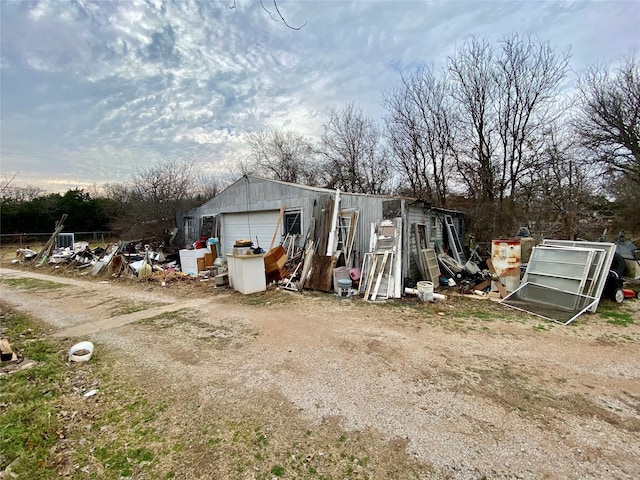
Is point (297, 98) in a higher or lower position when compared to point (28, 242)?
higher

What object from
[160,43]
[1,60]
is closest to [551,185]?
[160,43]

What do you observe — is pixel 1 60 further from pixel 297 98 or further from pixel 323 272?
pixel 297 98

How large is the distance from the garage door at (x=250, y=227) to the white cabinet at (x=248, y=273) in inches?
95.5

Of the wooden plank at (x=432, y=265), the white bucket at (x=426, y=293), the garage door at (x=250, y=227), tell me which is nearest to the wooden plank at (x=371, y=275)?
the white bucket at (x=426, y=293)

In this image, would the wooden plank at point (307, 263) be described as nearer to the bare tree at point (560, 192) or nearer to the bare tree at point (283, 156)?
the bare tree at point (560, 192)

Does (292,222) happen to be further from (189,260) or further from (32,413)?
(32,413)

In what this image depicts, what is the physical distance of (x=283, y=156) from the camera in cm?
2125

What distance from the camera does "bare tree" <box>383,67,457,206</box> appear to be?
1338 centimetres

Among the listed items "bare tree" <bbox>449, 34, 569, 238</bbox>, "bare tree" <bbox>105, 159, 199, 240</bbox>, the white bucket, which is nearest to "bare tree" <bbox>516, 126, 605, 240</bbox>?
"bare tree" <bbox>449, 34, 569, 238</bbox>

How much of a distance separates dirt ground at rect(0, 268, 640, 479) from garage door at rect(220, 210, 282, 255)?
466 cm

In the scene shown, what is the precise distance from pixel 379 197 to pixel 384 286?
2.28 meters

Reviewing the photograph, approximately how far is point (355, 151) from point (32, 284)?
15.8 meters

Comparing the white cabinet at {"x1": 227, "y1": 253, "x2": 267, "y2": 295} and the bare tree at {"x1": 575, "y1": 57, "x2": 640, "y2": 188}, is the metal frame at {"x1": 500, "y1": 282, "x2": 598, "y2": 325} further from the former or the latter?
the bare tree at {"x1": 575, "y1": 57, "x2": 640, "y2": 188}

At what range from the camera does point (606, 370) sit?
3.22m
